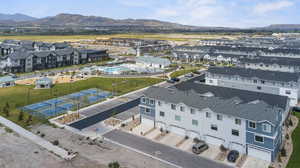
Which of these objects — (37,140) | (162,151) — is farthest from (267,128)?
(37,140)

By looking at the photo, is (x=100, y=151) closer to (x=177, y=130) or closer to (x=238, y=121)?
(x=177, y=130)

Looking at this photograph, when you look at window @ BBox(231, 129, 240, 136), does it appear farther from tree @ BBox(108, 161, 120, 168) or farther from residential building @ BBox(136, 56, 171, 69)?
residential building @ BBox(136, 56, 171, 69)

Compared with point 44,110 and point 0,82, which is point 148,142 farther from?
point 0,82

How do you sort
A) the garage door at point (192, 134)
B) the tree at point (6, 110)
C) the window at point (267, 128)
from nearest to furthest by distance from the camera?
the window at point (267, 128) < the garage door at point (192, 134) < the tree at point (6, 110)

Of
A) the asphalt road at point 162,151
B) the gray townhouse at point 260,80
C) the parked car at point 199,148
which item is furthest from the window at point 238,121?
the gray townhouse at point 260,80

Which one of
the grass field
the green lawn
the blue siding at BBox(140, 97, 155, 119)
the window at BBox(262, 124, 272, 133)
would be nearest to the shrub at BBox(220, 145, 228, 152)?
the window at BBox(262, 124, 272, 133)

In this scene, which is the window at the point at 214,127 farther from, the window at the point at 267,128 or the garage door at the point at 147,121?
the garage door at the point at 147,121
